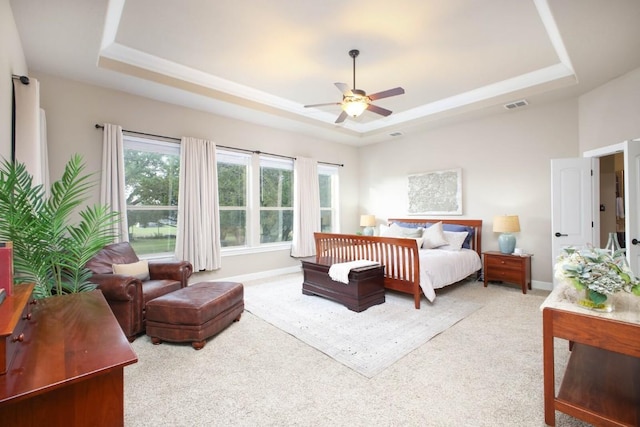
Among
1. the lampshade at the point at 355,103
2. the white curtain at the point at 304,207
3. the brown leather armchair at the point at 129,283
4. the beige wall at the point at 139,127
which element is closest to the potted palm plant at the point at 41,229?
the brown leather armchair at the point at 129,283

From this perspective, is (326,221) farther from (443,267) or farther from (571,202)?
(571,202)

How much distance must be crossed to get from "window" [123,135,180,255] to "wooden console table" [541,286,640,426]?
4431 mm

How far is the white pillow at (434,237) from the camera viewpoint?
4.84 metres

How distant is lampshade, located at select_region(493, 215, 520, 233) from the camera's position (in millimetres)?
4340

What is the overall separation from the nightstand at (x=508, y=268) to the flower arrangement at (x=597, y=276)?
2773 millimetres

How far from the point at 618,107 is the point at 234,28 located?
4434mm

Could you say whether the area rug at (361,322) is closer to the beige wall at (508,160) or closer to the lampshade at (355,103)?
the beige wall at (508,160)

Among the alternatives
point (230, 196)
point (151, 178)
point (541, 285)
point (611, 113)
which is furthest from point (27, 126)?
point (541, 285)

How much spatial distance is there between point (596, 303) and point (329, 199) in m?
5.32

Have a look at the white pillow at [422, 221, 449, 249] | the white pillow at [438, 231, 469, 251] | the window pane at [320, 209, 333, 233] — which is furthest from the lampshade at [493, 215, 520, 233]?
the window pane at [320, 209, 333, 233]

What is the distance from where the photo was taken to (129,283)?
2.67 m

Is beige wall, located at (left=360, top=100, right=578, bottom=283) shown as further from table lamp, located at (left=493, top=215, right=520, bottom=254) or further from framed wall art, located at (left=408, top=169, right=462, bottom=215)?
table lamp, located at (left=493, top=215, right=520, bottom=254)

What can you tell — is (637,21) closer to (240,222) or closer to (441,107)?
(441,107)

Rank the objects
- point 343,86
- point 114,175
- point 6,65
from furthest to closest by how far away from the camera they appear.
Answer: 1. point 114,175
2. point 343,86
3. point 6,65
